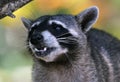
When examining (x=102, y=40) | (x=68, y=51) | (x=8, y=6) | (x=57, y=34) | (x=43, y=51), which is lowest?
(x=102, y=40)

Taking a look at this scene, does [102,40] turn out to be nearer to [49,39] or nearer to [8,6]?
[49,39]

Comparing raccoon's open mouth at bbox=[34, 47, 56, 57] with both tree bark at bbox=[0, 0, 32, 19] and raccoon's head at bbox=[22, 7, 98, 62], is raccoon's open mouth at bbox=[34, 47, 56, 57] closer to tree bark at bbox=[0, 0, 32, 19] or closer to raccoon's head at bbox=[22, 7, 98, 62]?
raccoon's head at bbox=[22, 7, 98, 62]

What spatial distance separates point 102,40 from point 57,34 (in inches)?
93.3

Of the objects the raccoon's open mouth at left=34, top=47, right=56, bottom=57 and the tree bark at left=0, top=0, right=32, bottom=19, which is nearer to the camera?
the tree bark at left=0, top=0, right=32, bottom=19

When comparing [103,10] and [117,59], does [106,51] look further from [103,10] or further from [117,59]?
[103,10]

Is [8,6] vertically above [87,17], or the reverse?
[8,6]

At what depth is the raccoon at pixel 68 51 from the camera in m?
10.6

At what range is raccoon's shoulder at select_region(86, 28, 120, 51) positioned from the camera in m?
12.5

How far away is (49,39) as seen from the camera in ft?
34.5

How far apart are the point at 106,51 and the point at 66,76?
4.83ft

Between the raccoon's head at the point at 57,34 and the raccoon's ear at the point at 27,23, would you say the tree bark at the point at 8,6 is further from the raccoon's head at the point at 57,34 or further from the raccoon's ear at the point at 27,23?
the raccoon's ear at the point at 27,23

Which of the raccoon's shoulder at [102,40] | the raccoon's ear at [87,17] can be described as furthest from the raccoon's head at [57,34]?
the raccoon's shoulder at [102,40]

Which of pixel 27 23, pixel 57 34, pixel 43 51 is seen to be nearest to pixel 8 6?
pixel 43 51

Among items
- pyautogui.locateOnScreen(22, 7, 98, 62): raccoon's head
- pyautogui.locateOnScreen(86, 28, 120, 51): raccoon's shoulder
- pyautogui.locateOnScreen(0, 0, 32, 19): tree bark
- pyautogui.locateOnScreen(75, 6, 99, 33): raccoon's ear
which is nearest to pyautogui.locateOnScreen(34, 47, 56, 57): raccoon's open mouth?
pyautogui.locateOnScreen(22, 7, 98, 62): raccoon's head
